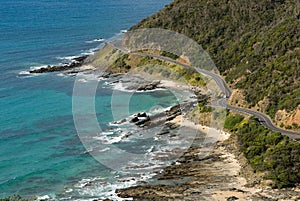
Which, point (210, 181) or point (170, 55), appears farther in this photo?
point (170, 55)

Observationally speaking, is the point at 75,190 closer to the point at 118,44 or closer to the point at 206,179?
the point at 206,179

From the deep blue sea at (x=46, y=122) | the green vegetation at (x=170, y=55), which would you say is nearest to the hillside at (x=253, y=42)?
the green vegetation at (x=170, y=55)

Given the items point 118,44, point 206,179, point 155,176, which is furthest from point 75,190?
point 118,44

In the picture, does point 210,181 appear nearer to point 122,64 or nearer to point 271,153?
point 271,153

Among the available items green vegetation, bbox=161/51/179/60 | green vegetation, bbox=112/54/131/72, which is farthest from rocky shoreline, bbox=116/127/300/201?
green vegetation, bbox=112/54/131/72

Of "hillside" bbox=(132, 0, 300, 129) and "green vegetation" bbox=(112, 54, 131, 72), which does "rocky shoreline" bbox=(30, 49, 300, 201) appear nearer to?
"hillside" bbox=(132, 0, 300, 129)

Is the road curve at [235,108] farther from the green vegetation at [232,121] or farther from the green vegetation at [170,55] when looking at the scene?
the green vegetation at [170,55]

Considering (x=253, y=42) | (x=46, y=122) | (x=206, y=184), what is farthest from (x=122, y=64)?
(x=206, y=184)
